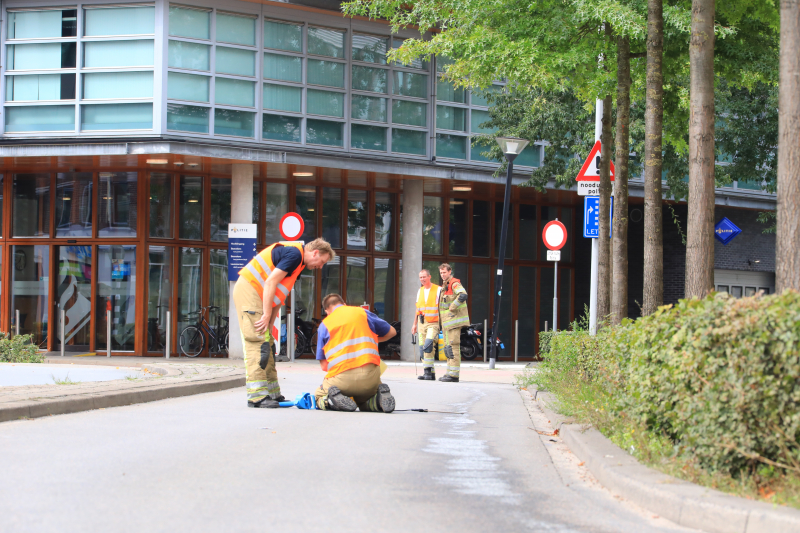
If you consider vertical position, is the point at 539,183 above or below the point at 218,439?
above

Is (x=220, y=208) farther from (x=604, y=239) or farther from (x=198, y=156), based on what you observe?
(x=604, y=239)

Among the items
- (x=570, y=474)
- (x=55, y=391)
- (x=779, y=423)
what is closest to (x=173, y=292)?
(x=55, y=391)

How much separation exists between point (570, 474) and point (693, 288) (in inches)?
114

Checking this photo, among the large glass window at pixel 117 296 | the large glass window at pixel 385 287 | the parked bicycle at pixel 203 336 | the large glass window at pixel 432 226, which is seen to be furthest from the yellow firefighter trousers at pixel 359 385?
the large glass window at pixel 432 226

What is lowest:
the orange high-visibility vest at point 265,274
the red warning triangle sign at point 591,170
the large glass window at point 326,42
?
the orange high-visibility vest at point 265,274

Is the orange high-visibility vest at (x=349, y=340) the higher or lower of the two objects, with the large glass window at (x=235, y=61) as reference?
lower

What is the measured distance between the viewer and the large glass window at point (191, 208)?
2303 cm

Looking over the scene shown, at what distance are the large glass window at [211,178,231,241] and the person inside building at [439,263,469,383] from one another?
8811 mm

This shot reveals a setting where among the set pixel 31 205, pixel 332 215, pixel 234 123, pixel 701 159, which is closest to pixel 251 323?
pixel 701 159

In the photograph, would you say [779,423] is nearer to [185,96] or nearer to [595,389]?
[595,389]

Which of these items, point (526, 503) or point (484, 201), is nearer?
point (526, 503)

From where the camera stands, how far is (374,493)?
562 cm

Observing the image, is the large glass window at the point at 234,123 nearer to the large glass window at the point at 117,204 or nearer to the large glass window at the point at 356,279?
the large glass window at the point at 117,204

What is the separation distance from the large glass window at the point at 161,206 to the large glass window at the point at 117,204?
0.36 metres
